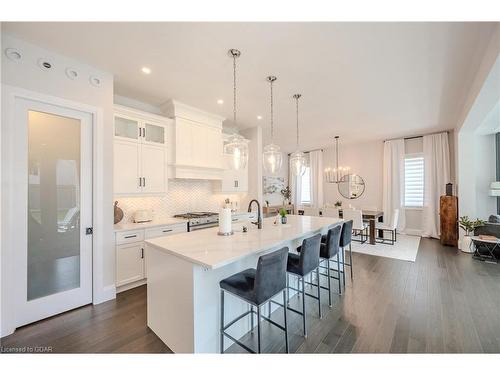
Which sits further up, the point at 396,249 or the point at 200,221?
the point at 200,221

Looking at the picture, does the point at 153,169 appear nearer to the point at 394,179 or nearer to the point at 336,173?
the point at 336,173

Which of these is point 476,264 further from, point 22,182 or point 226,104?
point 22,182

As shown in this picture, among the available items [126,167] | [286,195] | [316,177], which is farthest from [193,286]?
[316,177]

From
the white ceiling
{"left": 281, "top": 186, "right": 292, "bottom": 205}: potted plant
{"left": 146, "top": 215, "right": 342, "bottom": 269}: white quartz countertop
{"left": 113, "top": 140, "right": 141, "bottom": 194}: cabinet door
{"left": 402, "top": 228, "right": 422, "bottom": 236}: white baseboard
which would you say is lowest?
{"left": 402, "top": 228, "right": 422, "bottom": 236}: white baseboard

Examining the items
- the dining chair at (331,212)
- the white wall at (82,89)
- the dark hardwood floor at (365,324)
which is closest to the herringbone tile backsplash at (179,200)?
the white wall at (82,89)

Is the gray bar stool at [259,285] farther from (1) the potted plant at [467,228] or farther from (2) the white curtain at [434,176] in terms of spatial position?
(2) the white curtain at [434,176]

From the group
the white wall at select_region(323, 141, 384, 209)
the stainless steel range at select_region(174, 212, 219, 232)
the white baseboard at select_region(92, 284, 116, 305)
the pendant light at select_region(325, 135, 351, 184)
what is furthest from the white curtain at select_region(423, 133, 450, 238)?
the white baseboard at select_region(92, 284, 116, 305)

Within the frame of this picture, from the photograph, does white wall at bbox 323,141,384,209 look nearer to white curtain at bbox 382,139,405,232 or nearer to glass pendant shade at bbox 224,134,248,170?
white curtain at bbox 382,139,405,232

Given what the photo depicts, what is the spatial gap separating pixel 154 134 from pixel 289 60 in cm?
244

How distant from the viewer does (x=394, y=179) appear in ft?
21.6

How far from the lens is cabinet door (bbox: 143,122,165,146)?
363cm


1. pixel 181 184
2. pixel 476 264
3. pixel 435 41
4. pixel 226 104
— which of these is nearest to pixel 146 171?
pixel 181 184

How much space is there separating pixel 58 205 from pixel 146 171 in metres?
1.26

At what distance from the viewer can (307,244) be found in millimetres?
2217
